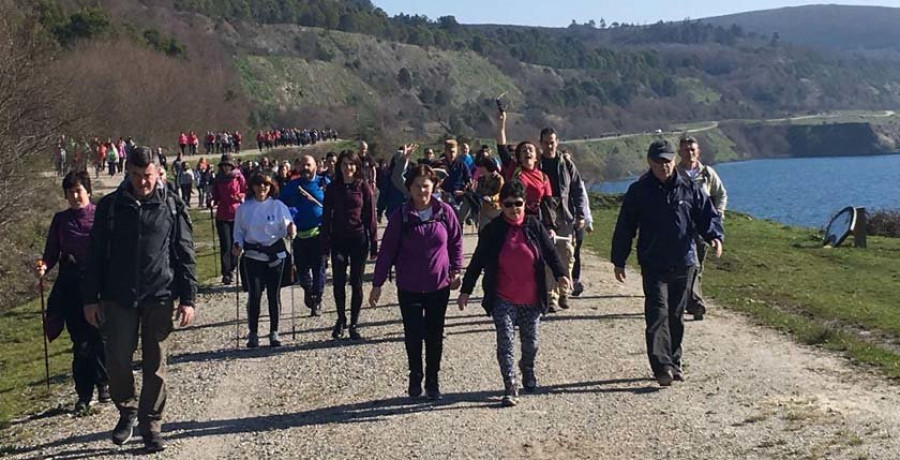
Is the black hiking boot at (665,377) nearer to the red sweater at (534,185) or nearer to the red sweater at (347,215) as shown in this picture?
the red sweater at (534,185)

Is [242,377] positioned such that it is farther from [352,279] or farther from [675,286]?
[675,286]

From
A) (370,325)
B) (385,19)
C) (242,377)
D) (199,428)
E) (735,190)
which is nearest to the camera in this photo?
(199,428)

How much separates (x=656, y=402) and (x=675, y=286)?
107 cm

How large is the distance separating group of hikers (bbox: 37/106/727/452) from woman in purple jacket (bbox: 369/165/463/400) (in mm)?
12

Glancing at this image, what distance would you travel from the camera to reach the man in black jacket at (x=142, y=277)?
23.6 feet

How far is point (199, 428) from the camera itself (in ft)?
27.5

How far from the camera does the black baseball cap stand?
29.0ft

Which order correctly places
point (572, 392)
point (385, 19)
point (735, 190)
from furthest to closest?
point (385, 19) → point (735, 190) → point (572, 392)

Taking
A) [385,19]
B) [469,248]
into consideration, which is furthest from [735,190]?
[385,19]

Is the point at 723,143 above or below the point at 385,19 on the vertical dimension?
below

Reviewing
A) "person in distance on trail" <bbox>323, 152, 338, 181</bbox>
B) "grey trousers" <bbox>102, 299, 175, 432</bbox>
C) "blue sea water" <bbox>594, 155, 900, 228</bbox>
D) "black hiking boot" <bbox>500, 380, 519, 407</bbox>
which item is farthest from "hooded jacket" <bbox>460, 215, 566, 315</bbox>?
"blue sea water" <bbox>594, 155, 900, 228</bbox>

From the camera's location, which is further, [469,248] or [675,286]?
[469,248]

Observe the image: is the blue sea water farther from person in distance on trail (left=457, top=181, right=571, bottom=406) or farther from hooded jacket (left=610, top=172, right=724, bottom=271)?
person in distance on trail (left=457, top=181, right=571, bottom=406)

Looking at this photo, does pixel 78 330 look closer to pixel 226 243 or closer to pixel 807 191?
pixel 226 243
